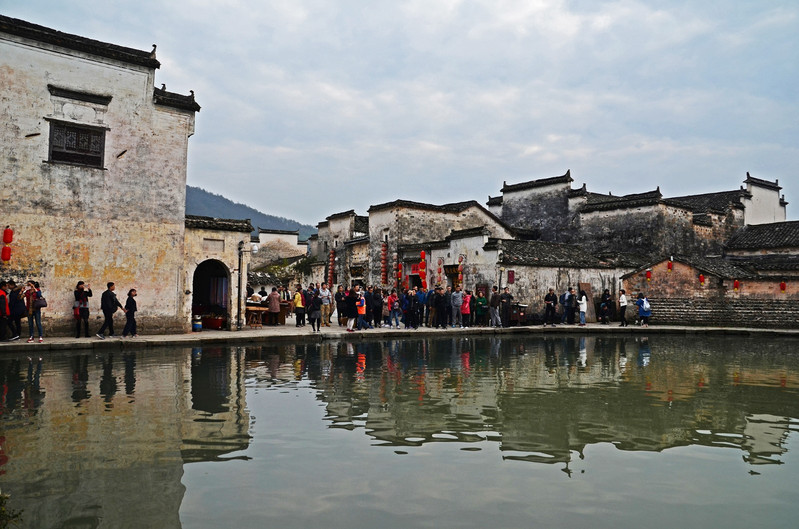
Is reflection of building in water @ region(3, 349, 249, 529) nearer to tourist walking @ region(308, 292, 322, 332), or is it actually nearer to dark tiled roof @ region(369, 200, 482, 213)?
tourist walking @ region(308, 292, 322, 332)

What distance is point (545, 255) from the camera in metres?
24.3

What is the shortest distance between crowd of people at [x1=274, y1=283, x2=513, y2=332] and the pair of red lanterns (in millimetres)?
7325

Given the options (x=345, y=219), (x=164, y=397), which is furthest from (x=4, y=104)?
(x=345, y=219)

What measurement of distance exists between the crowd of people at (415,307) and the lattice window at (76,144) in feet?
21.1

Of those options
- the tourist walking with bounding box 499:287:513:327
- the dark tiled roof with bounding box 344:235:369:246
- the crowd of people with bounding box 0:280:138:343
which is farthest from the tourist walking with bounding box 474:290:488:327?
the crowd of people with bounding box 0:280:138:343

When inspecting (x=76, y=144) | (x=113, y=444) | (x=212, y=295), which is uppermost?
(x=76, y=144)

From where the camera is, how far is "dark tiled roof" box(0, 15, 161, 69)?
553 inches

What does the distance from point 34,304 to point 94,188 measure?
337cm

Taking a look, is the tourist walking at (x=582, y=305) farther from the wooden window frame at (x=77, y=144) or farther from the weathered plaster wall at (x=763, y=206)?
the wooden window frame at (x=77, y=144)

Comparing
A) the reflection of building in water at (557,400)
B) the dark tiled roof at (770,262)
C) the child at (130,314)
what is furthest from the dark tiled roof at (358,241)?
the reflection of building in water at (557,400)

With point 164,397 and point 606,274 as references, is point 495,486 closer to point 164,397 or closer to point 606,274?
point 164,397

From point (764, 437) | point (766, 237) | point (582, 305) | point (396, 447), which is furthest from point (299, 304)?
point (766, 237)

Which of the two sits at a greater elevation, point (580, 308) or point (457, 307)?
point (457, 307)

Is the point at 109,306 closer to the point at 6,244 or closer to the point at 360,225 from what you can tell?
the point at 6,244
